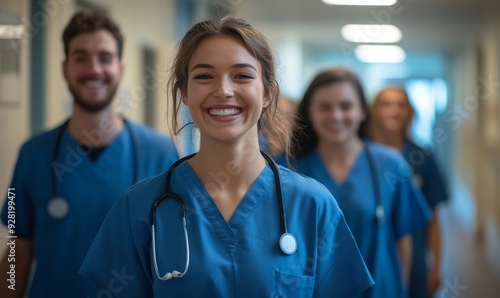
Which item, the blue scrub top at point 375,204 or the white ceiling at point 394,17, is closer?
the blue scrub top at point 375,204

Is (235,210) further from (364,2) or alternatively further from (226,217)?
(364,2)

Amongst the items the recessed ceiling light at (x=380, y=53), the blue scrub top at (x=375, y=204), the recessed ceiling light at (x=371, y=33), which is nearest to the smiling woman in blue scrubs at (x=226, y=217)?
the blue scrub top at (x=375, y=204)

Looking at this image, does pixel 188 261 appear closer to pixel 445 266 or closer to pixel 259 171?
pixel 259 171

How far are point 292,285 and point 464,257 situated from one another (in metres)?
4.38

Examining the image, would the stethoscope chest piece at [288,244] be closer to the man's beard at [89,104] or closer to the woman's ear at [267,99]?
the woman's ear at [267,99]

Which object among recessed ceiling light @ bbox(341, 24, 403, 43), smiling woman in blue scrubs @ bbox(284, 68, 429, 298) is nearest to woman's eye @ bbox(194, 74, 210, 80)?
smiling woman in blue scrubs @ bbox(284, 68, 429, 298)

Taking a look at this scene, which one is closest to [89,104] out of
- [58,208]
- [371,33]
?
[58,208]

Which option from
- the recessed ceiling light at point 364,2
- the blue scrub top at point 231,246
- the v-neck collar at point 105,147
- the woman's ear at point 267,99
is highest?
the recessed ceiling light at point 364,2

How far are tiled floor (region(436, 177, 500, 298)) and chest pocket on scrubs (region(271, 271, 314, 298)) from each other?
9.72 feet

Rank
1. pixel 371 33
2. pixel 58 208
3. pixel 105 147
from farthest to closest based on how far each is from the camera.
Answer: pixel 371 33 < pixel 105 147 < pixel 58 208

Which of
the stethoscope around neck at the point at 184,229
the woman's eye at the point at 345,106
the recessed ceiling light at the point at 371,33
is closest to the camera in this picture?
the stethoscope around neck at the point at 184,229

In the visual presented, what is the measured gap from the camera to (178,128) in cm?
119

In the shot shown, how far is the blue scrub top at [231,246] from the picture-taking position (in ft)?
3.33

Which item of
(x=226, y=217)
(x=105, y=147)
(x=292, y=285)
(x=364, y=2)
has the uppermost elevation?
(x=364, y=2)
